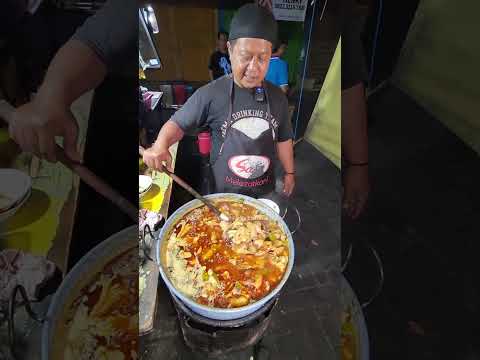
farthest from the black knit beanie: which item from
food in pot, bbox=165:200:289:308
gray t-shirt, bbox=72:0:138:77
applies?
food in pot, bbox=165:200:289:308

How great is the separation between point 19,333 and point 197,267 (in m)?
0.36

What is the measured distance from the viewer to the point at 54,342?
2.02ft

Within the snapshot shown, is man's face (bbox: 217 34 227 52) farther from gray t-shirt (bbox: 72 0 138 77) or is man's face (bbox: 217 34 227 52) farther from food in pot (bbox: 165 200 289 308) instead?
food in pot (bbox: 165 200 289 308)

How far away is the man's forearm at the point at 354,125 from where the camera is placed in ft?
2.58

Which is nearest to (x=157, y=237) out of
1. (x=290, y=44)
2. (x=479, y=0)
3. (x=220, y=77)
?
(x=220, y=77)

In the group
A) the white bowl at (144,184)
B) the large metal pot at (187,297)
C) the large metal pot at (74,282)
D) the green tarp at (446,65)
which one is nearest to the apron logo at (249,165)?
the large metal pot at (187,297)

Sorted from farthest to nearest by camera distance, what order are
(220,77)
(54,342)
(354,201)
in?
(354,201) < (220,77) < (54,342)

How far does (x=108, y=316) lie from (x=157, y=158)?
1.32 ft

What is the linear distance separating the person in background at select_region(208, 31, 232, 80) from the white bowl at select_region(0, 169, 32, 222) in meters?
0.45

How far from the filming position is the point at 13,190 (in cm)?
48

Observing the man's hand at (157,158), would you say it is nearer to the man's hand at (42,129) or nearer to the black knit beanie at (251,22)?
the man's hand at (42,129)

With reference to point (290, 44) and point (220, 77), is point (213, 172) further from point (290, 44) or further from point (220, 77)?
point (290, 44)

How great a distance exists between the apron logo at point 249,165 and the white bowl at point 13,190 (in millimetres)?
464

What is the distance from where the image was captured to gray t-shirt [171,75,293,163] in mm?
741
